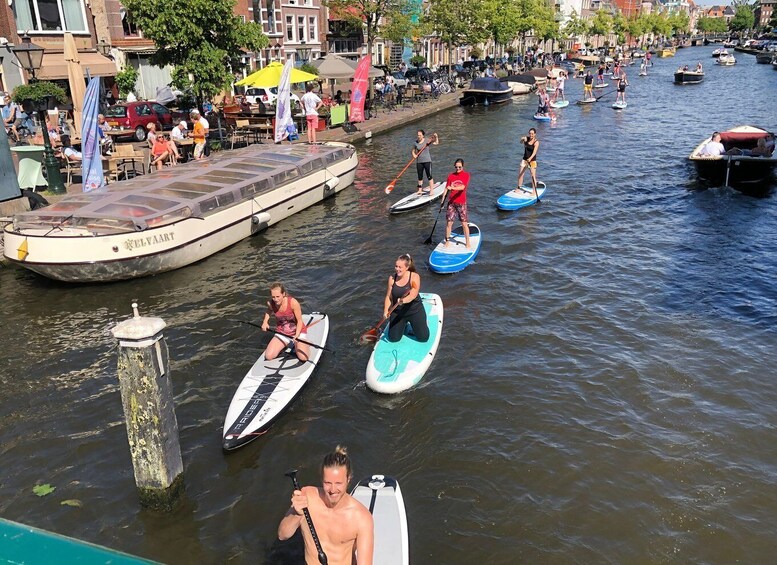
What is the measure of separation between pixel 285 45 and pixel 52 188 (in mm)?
36517

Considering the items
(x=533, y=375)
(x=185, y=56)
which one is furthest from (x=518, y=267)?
(x=185, y=56)

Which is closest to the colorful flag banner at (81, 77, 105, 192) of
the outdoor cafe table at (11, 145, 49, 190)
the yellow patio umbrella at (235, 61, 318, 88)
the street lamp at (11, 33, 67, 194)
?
the street lamp at (11, 33, 67, 194)

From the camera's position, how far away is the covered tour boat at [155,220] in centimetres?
1306

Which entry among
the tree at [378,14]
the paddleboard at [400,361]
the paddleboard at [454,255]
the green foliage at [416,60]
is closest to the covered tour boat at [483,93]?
the tree at [378,14]

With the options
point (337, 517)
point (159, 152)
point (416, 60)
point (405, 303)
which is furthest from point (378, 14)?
point (337, 517)

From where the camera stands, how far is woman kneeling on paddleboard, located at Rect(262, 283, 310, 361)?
9.92 metres

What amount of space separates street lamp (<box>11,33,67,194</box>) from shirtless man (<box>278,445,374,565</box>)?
49.3ft

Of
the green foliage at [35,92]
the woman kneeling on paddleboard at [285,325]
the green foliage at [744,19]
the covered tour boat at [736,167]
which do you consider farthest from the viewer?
the green foliage at [744,19]

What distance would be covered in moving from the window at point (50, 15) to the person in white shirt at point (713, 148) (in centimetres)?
3075

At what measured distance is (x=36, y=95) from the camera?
26.7 meters

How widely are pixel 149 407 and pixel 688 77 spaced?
65.8m

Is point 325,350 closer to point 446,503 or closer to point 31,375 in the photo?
point 446,503

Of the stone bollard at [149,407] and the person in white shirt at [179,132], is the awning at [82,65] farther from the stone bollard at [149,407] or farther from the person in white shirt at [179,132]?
the stone bollard at [149,407]

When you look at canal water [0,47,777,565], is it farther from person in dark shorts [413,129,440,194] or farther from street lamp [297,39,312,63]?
street lamp [297,39,312,63]
